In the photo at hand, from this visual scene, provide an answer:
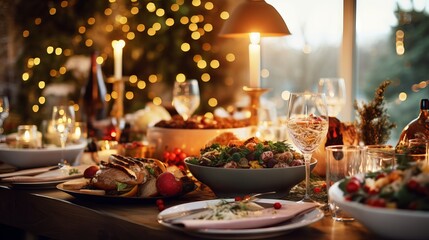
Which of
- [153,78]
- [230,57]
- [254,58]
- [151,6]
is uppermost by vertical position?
[151,6]

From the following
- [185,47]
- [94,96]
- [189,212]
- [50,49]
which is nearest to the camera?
[189,212]

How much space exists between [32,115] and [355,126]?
3.57 metres

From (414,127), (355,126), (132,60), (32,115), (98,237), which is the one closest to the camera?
(98,237)

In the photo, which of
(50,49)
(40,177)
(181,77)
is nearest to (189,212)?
(40,177)

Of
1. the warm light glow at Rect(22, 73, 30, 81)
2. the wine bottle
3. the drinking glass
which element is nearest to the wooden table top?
the drinking glass

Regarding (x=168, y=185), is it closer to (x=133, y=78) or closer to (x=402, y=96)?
(x=402, y=96)

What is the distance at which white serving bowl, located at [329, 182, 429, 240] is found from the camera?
3.02 feet

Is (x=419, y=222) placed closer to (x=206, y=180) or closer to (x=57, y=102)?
(x=206, y=180)

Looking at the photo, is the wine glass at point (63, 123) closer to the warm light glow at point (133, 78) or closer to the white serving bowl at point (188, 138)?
the white serving bowl at point (188, 138)

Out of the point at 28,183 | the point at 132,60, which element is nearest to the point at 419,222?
the point at 28,183

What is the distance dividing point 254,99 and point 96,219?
838mm

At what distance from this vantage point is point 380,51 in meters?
3.92

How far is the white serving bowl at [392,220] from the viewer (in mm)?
920

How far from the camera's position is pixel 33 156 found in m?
1.89
